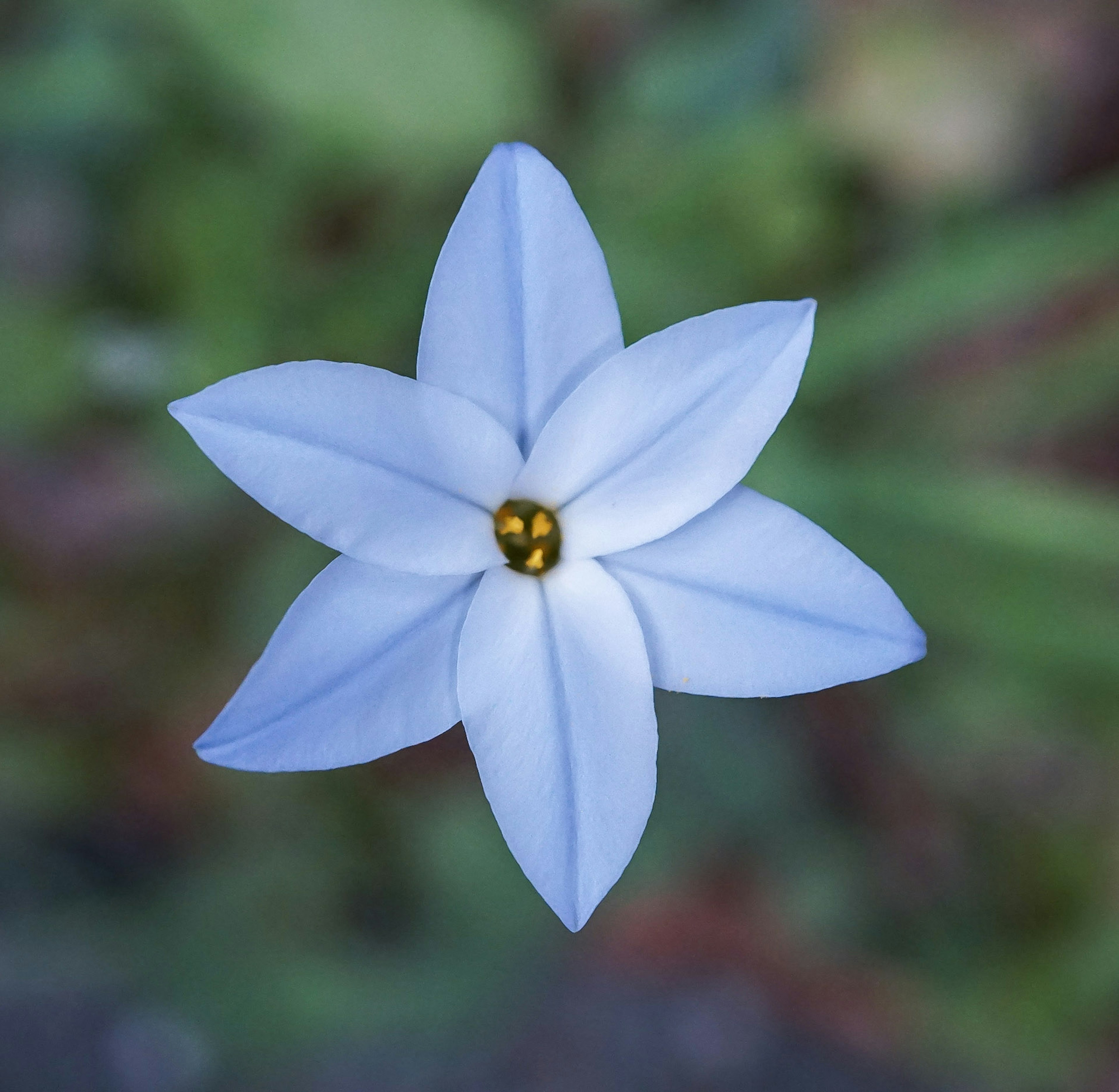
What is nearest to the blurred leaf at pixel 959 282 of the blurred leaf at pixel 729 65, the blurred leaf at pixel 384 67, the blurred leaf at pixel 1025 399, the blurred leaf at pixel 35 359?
the blurred leaf at pixel 1025 399

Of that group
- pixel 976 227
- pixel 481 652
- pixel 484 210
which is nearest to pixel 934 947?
pixel 976 227

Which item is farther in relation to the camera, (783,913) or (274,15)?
(783,913)

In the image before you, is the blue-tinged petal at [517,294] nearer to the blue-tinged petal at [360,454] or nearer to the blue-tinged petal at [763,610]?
the blue-tinged petal at [360,454]

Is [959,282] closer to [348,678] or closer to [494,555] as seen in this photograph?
[494,555]

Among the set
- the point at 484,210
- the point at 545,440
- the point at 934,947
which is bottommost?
the point at 934,947

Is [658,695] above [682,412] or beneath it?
beneath

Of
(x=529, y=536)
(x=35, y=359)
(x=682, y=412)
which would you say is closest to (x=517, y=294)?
(x=682, y=412)

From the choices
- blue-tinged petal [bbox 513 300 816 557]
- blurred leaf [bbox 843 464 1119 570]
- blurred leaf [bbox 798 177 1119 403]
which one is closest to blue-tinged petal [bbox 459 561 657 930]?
blue-tinged petal [bbox 513 300 816 557]

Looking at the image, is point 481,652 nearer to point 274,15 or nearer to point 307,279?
point 307,279
